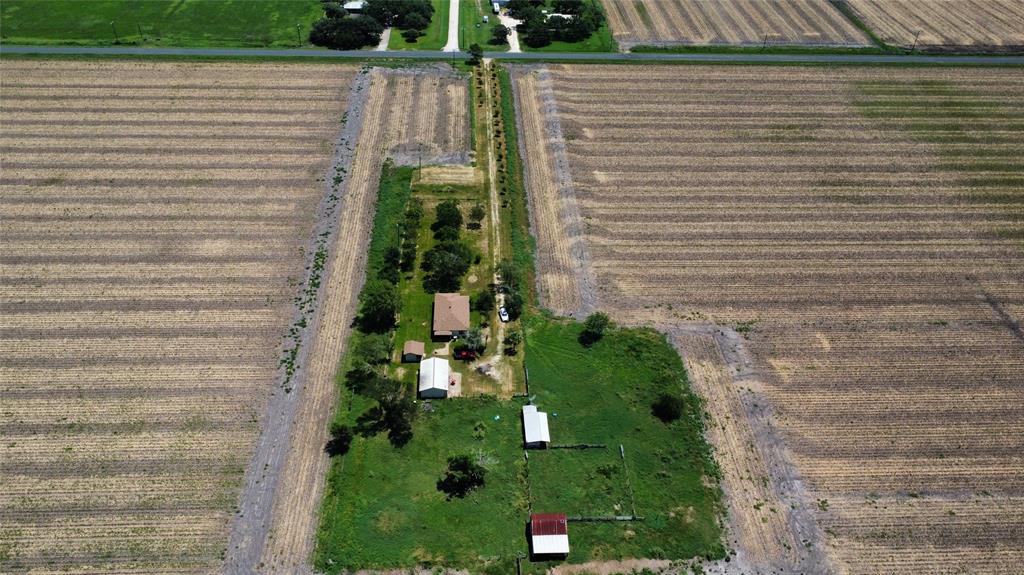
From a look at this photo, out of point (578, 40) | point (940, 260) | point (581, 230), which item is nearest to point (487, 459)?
point (581, 230)

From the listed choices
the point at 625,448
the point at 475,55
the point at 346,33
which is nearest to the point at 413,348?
the point at 625,448

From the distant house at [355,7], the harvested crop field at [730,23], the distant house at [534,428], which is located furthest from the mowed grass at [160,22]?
the distant house at [534,428]

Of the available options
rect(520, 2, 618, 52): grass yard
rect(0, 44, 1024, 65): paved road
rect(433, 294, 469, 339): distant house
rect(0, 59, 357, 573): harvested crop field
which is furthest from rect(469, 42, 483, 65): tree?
rect(433, 294, 469, 339): distant house

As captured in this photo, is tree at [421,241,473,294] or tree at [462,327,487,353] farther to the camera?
tree at [421,241,473,294]

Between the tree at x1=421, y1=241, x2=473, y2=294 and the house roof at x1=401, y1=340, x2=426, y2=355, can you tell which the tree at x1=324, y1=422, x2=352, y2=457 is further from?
the tree at x1=421, y1=241, x2=473, y2=294

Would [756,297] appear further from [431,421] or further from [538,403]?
[431,421]

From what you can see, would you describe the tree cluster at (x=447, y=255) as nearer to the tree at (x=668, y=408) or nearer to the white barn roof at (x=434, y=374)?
the white barn roof at (x=434, y=374)
